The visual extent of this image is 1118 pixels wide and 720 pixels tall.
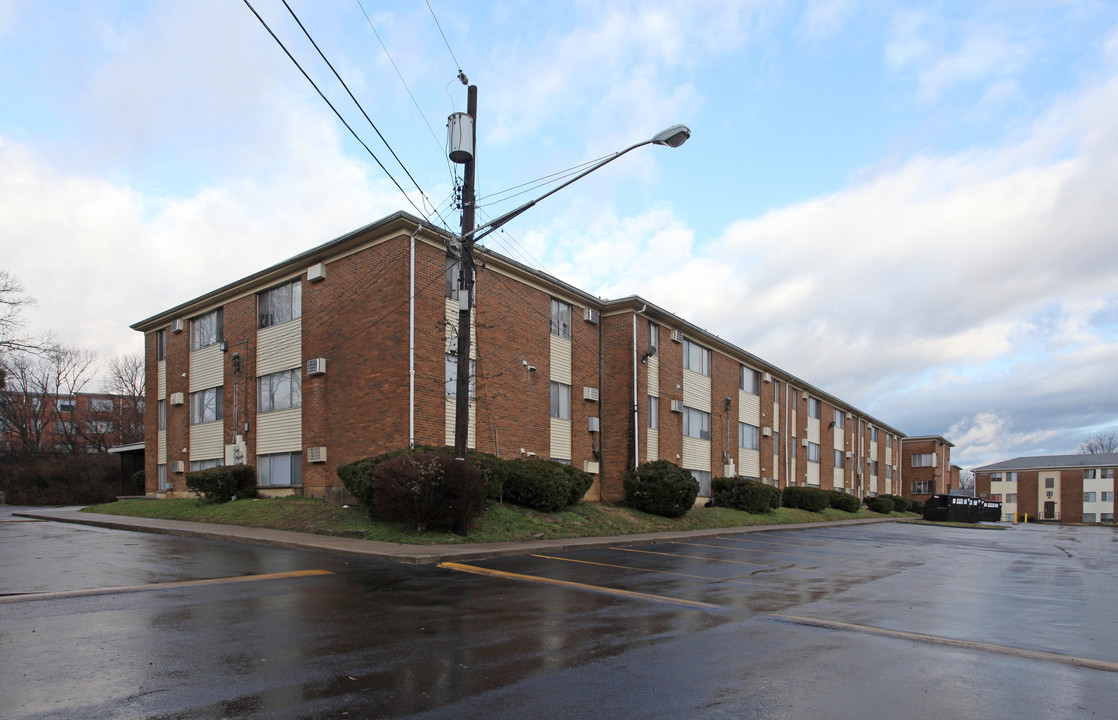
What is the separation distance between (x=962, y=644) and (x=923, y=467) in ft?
246

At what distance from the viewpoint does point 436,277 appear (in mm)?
20797

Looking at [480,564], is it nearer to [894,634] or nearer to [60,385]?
[894,634]

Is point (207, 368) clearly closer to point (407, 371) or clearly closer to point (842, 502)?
point (407, 371)

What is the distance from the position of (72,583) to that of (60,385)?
195 ft

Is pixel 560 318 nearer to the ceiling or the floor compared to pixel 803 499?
nearer to the ceiling

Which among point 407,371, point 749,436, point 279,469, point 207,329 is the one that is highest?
point 207,329

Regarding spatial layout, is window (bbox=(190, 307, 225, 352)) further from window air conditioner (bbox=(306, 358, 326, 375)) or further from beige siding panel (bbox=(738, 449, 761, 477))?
beige siding panel (bbox=(738, 449, 761, 477))

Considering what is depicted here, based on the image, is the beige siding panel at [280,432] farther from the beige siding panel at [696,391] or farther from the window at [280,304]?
the beige siding panel at [696,391]

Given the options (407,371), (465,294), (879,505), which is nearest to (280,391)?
(407,371)

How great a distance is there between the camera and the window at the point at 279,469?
22469 mm

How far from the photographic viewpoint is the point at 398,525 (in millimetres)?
16141

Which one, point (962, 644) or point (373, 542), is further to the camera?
point (373, 542)

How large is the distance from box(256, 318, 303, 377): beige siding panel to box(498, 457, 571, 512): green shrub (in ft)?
26.2

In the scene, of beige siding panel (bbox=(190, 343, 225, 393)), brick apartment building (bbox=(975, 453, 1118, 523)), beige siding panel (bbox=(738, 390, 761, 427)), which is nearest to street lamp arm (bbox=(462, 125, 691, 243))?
beige siding panel (bbox=(190, 343, 225, 393))
